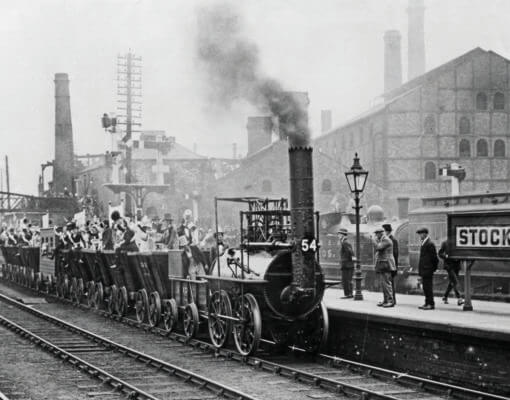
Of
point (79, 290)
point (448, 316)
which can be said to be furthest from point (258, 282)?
point (79, 290)

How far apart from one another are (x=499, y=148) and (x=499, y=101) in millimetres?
2758

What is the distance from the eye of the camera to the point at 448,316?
11.3m

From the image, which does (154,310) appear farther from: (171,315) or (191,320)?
(191,320)

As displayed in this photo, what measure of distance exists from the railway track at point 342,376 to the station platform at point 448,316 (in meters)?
0.68

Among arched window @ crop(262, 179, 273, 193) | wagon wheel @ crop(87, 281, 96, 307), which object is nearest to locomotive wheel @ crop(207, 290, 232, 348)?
wagon wheel @ crop(87, 281, 96, 307)

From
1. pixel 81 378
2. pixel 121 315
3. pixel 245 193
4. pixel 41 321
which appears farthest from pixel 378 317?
pixel 245 193

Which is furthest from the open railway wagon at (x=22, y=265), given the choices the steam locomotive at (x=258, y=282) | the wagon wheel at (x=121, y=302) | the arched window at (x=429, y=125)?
the arched window at (x=429, y=125)

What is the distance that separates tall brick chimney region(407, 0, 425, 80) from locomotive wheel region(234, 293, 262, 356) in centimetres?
5126

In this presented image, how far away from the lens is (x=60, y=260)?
22422 mm

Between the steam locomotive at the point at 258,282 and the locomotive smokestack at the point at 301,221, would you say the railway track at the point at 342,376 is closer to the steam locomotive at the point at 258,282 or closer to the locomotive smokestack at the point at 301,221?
the steam locomotive at the point at 258,282

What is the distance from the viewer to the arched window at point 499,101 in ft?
151

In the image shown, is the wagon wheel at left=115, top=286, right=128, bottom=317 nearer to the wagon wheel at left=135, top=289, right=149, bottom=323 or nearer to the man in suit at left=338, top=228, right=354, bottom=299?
the wagon wheel at left=135, top=289, right=149, bottom=323

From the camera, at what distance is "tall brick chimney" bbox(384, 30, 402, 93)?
59.3m

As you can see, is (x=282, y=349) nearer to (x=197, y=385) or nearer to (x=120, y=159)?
(x=197, y=385)
